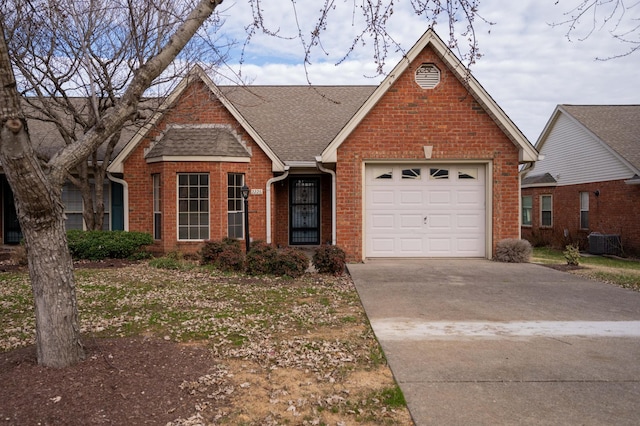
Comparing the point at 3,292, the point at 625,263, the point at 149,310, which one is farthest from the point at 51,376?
the point at 625,263

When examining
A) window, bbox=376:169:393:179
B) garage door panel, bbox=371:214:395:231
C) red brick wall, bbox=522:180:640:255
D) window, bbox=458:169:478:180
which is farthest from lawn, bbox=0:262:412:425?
red brick wall, bbox=522:180:640:255

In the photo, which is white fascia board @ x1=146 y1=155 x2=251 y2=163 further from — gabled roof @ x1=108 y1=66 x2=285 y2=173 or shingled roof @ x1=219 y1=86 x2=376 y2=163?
shingled roof @ x1=219 y1=86 x2=376 y2=163

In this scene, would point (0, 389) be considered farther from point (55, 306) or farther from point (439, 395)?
point (439, 395)

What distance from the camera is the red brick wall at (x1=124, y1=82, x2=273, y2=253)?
14188mm

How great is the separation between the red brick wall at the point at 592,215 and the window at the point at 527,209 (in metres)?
0.22

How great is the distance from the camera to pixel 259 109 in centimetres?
1891

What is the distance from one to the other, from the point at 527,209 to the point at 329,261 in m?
18.2

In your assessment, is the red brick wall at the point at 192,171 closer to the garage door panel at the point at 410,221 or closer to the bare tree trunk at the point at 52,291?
the garage door panel at the point at 410,221

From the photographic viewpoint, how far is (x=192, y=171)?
14.2 meters

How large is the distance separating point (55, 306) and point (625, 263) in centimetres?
1737

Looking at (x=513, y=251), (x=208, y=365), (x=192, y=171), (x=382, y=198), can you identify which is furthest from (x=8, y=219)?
(x=513, y=251)

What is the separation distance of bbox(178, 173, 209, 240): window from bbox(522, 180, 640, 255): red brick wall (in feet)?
50.5

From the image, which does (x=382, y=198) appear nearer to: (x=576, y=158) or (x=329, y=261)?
(x=329, y=261)

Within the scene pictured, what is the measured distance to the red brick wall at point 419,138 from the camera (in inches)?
508
